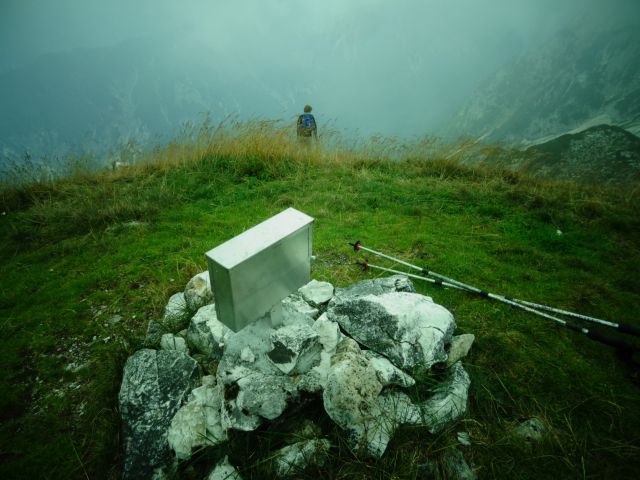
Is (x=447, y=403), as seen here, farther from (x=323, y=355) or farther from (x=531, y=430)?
(x=323, y=355)

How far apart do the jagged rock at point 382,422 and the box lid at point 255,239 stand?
1.26 meters

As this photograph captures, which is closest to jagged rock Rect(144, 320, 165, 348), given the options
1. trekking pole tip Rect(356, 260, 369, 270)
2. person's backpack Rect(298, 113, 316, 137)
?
trekking pole tip Rect(356, 260, 369, 270)

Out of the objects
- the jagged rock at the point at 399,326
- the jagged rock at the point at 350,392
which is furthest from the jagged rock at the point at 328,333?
the jagged rock at the point at 350,392

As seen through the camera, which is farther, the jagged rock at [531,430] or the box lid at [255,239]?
the jagged rock at [531,430]

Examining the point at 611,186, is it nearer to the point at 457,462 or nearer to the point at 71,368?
the point at 457,462

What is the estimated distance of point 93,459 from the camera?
1.94 m

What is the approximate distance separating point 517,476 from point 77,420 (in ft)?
Answer: 9.86

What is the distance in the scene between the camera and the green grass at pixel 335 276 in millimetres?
1963

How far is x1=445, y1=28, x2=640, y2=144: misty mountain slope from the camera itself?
174 ft

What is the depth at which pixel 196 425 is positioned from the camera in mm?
1929

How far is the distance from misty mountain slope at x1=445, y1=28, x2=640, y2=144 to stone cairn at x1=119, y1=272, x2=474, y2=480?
45568 mm

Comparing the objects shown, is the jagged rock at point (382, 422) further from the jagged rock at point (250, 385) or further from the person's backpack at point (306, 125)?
the person's backpack at point (306, 125)

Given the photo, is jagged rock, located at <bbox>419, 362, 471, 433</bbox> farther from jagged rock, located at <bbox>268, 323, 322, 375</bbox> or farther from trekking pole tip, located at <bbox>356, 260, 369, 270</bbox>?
trekking pole tip, located at <bbox>356, 260, 369, 270</bbox>

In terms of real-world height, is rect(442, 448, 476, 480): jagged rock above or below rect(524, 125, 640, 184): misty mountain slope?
below
